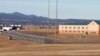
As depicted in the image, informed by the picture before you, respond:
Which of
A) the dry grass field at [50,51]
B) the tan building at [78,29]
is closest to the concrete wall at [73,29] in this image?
the tan building at [78,29]

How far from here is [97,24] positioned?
401ft

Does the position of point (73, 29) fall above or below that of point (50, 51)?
below

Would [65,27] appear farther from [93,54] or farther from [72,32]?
[93,54]

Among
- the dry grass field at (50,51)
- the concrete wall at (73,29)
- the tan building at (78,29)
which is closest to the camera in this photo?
the dry grass field at (50,51)

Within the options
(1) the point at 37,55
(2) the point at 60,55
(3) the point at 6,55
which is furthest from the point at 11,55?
(2) the point at 60,55

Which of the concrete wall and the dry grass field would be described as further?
the concrete wall

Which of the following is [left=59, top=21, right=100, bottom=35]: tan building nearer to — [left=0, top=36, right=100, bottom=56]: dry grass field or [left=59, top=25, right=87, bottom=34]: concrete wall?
[left=59, top=25, right=87, bottom=34]: concrete wall

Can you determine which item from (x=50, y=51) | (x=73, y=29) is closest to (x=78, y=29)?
(x=73, y=29)

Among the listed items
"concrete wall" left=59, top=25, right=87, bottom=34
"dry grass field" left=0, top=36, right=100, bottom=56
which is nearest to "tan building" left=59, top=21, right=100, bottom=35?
"concrete wall" left=59, top=25, right=87, bottom=34

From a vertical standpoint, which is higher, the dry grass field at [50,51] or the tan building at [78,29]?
the dry grass field at [50,51]

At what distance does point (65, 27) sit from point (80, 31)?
6112 mm

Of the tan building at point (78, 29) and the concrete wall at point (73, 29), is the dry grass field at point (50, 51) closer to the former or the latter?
the tan building at point (78, 29)

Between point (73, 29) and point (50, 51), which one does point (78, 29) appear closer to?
point (73, 29)

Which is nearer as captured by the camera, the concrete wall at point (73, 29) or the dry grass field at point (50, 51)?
the dry grass field at point (50, 51)
